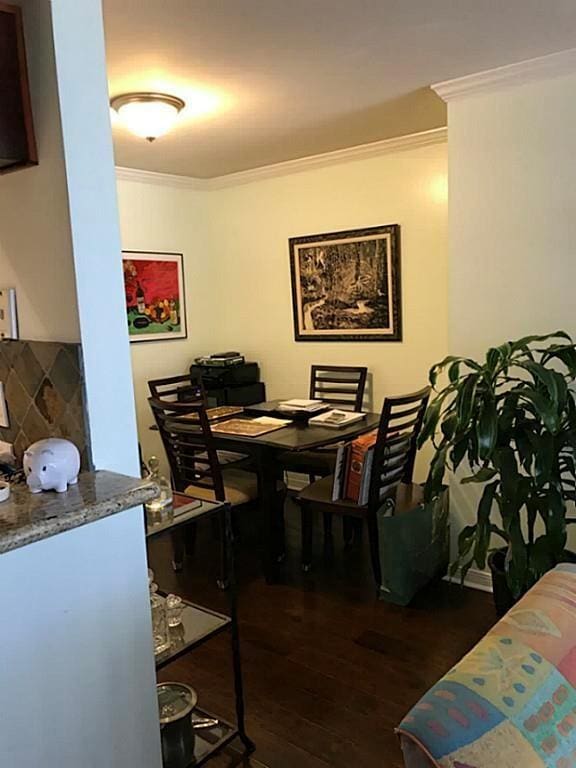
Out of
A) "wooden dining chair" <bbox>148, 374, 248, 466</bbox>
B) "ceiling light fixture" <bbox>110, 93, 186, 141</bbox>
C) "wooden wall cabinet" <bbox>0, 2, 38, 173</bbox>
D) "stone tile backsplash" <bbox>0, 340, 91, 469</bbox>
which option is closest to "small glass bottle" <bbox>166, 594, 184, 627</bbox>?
"stone tile backsplash" <bbox>0, 340, 91, 469</bbox>

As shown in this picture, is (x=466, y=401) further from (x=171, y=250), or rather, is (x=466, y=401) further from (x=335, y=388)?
(x=171, y=250)

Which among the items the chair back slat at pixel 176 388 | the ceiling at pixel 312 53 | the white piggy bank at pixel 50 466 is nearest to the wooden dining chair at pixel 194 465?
the chair back slat at pixel 176 388

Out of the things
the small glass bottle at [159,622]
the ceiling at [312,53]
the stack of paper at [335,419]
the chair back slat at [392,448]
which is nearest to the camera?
the small glass bottle at [159,622]

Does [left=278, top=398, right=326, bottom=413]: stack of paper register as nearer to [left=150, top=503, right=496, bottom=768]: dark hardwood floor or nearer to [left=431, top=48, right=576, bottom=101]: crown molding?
[left=150, top=503, right=496, bottom=768]: dark hardwood floor

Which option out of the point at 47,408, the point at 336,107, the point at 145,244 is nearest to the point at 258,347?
the point at 145,244

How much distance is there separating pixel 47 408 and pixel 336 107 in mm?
2178

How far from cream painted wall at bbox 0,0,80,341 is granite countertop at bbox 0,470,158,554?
13.3 inches

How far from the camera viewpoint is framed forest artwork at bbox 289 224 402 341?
12.8 ft

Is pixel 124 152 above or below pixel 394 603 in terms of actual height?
above

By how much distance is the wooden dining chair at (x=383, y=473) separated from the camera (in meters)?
2.84

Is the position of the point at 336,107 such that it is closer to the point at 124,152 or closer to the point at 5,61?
the point at 124,152

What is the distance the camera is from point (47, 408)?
1.48m

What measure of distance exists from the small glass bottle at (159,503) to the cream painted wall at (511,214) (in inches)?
63.1

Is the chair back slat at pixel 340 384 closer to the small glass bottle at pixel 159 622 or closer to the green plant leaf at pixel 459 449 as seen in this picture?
the green plant leaf at pixel 459 449
